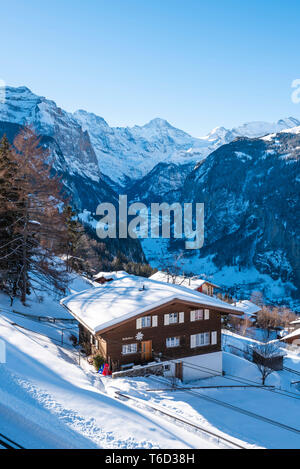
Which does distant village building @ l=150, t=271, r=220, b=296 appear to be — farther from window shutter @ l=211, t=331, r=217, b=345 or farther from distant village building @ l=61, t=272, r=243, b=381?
distant village building @ l=61, t=272, r=243, b=381

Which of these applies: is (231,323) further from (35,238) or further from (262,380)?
(35,238)

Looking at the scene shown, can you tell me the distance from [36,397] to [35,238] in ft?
57.9

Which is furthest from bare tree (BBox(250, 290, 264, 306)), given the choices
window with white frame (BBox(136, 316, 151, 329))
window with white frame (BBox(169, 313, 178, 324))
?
window with white frame (BBox(136, 316, 151, 329))

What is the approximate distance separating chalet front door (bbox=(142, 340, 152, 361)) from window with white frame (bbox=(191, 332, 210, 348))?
11.6ft

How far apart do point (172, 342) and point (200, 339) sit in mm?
2495

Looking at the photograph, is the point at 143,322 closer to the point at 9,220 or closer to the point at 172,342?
the point at 172,342

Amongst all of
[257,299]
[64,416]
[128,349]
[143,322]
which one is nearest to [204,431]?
[64,416]

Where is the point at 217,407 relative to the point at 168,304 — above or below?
below

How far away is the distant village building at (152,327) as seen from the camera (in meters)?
21.9

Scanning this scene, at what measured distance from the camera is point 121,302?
23.7 m

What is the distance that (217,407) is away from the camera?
61.9ft
